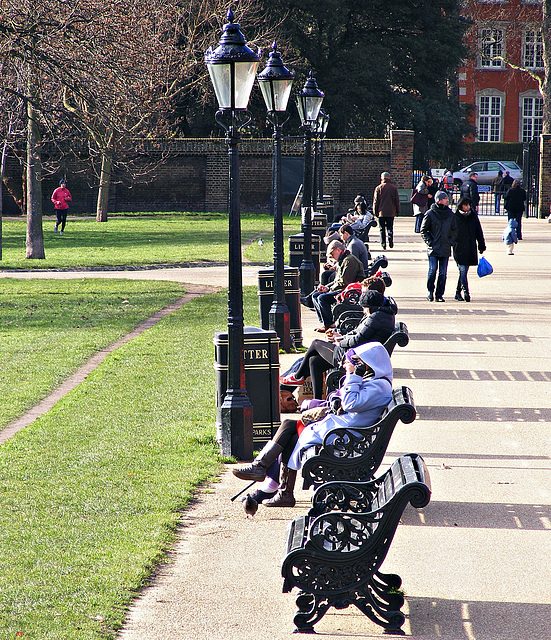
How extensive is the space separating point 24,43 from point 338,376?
1083 cm

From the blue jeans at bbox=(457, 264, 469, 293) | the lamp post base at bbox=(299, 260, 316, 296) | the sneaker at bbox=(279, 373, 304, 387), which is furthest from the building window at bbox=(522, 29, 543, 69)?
the sneaker at bbox=(279, 373, 304, 387)

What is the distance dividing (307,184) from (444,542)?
11.7 m

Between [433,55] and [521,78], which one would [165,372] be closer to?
[433,55]

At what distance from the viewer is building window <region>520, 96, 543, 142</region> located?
66.1 m

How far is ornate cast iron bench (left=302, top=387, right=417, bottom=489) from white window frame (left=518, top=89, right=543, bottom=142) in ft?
209

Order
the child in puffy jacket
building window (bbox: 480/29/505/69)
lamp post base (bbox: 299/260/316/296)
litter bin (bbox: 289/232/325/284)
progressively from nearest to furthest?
lamp post base (bbox: 299/260/316/296) < litter bin (bbox: 289/232/325/284) < the child in puffy jacket < building window (bbox: 480/29/505/69)

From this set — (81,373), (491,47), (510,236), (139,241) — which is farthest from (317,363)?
(491,47)

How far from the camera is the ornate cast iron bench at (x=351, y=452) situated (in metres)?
6.18

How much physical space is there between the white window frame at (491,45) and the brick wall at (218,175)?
23041 millimetres

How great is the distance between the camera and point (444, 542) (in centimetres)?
591

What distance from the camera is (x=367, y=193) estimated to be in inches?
1650

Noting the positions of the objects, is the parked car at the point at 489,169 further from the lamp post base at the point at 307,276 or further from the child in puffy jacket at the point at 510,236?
the lamp post base at the point at 307,276

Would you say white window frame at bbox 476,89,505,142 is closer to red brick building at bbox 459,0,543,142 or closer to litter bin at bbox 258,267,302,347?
red brick building at bbox 459,0,543,142

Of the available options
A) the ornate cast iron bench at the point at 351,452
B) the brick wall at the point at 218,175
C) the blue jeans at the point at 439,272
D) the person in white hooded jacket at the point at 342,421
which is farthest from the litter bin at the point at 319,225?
the brick wall at the point at 218,175
